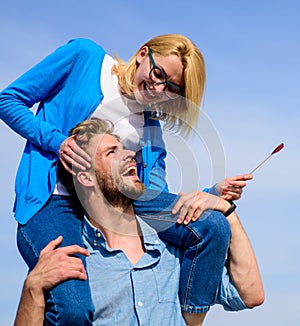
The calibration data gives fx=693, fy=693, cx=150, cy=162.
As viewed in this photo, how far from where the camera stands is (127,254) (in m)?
5.35

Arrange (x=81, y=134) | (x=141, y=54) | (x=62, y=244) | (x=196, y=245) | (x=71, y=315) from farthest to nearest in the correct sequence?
(x=141, y=54)
(x=81, y=134)
(x=196, y=245)
(x=62, y=244)
(x=71, y=315)

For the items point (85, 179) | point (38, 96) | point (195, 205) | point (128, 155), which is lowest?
point (195, 205)

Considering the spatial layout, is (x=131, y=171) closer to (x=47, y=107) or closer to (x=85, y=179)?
(x=85, y=179)

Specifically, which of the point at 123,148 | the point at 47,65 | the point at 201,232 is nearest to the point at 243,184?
the point at 201,232

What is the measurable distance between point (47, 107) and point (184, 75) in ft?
3.60

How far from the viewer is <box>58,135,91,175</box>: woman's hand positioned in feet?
16.7

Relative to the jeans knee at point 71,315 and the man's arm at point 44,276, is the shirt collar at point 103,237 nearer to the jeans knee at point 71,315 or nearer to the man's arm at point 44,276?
the man's arm at point 44,276

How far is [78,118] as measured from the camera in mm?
5352

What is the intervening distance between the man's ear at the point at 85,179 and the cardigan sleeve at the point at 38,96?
0.30 meters

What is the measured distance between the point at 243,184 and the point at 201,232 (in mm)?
563

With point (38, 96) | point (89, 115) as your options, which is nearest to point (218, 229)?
point (89, 115)

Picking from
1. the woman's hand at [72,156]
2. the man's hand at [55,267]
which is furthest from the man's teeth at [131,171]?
the man's hand at [55,267]

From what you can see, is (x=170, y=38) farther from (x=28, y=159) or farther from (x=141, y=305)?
(x=141, y=305)

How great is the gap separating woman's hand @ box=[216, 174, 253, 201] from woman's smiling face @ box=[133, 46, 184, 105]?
806 millimetres
